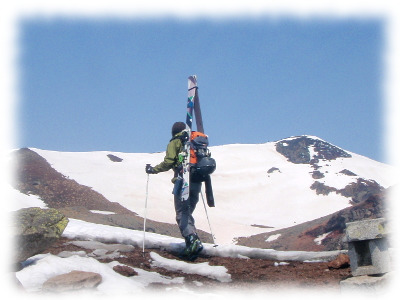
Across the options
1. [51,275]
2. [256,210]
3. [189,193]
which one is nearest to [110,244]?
[189,193]

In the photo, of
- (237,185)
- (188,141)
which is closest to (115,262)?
(188,141)

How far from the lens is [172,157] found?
9.76 metres

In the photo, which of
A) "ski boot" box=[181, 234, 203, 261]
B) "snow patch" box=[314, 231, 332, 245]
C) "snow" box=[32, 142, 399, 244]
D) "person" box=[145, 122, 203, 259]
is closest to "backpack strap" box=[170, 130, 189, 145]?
"person" box=[145, 122, 203, 259]

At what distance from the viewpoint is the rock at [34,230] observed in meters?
6.99

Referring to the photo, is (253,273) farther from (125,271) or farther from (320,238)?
(320,238)

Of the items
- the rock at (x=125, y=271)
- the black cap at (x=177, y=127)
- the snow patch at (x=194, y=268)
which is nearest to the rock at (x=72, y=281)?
the rock at (x=125, y=271)

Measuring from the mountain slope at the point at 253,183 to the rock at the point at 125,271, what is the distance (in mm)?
31575

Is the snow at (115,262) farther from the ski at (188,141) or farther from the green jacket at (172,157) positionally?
the green jacket at (172,157)

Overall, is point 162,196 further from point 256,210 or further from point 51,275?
point 51,275

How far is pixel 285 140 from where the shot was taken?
10075 cm

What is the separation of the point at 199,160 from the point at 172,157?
602mm

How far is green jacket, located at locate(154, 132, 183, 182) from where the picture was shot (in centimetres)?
970

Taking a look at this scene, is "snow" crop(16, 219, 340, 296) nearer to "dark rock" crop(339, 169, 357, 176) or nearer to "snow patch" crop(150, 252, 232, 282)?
"snow patch" crop(150, 252, 232, 282)

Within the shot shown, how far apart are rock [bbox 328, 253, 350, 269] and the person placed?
2.77 metres
